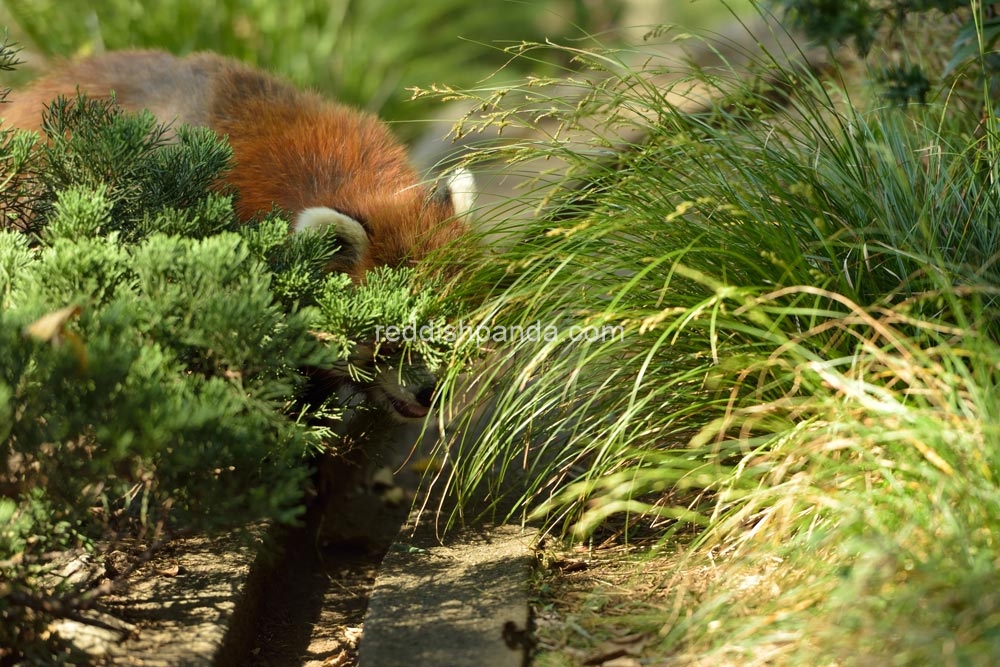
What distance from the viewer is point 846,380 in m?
2.50

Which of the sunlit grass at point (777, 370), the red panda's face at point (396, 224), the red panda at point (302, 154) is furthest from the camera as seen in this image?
the red panda at point (302, 154)

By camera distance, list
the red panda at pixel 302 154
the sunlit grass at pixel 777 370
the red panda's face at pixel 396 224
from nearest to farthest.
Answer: the sunlit grass at pixel 777 370
the red panda's face at pixel 396 224
the red panda at pixel 302 154

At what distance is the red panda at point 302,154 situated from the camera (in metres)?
3.69

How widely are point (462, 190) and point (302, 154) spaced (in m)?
0.71

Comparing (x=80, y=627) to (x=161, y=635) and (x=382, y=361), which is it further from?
(x=382, y=361)

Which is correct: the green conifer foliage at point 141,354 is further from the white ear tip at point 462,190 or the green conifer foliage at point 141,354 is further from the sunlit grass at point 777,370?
the white ear tip at point 462,190

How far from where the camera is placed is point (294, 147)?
13.3ft

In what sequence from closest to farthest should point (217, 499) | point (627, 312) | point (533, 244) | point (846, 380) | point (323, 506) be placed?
1. point (217, 499)
2. point (846, 380)
3. point (627, 312)
4. point (533, 244)
5. point (323, 506)

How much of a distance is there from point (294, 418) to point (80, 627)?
41.8 inches

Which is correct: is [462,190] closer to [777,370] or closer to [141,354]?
[777,370]

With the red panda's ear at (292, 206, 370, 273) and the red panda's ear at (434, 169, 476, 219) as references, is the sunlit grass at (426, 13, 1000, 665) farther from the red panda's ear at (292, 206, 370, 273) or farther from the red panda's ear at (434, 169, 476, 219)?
the red panda's ear at (292, 206, 370, 273)

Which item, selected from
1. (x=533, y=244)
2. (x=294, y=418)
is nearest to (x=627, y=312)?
(x=533, y=244)

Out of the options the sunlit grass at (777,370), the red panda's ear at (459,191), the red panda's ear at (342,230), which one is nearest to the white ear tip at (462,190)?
the red panda's ear at (459,191)

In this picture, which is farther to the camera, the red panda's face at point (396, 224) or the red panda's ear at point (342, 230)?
the red panda's face at point (396, 224)
